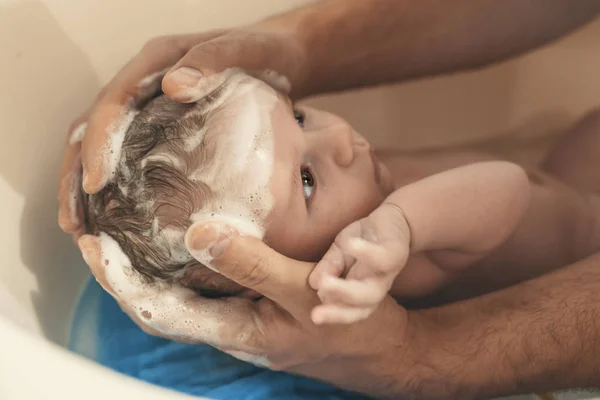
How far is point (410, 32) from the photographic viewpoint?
113 centimetres

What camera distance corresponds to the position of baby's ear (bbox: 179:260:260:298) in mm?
806

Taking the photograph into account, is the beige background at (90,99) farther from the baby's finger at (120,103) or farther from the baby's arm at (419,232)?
the baby's arm at (419,232)

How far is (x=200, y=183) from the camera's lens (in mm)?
739

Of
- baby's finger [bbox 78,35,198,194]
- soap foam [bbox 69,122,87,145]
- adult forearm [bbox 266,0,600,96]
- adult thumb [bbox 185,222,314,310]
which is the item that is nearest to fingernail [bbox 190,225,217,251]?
adult thumb [bbox 185,222,314,310]

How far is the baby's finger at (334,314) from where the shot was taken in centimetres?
63

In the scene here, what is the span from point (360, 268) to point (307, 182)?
200mm

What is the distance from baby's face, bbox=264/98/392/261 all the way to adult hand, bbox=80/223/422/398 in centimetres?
9

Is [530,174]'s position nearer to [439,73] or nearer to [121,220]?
[439,73]

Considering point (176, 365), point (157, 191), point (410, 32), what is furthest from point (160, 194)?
point (410, 32)

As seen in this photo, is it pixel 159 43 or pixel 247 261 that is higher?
pixel 159 43

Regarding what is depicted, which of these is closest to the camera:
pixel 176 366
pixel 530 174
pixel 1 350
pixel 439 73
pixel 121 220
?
pixel 1 350

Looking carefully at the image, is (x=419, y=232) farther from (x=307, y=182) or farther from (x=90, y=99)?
(x=90, y=99)

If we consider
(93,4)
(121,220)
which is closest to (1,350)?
(121,220)

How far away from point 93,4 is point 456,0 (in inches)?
27.8
